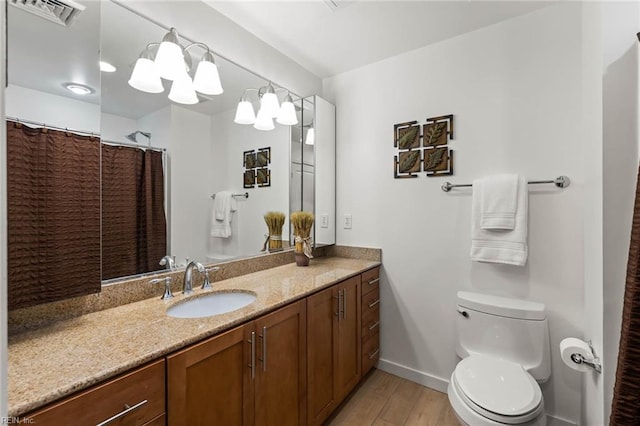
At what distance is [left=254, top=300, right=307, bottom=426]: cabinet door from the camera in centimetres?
122

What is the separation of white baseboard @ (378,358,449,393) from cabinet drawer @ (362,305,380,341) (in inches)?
11.5

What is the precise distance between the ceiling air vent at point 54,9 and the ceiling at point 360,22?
0.77 metres

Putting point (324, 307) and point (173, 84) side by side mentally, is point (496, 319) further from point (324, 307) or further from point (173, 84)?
point (173, 84)

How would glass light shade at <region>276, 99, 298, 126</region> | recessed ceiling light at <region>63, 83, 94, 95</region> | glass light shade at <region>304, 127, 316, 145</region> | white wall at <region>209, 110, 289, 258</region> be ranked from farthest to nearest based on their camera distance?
glass light shade at <region>304, 127, 316, 145</region> → glass light shade at <region>276, 99, 298, 126</region> → white wall at <region>209, 110, 289, 258</region> → recessed ceiling light at <region>63, 83, 94, 95</region>

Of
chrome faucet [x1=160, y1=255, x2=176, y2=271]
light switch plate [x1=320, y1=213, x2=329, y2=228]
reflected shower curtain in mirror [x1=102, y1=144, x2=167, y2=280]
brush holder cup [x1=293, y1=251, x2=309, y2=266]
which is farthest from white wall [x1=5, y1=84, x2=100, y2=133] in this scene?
light switch plate [x1=320, y1=213, x2=329, y2=228]

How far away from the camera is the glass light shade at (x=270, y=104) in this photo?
6.66 feet

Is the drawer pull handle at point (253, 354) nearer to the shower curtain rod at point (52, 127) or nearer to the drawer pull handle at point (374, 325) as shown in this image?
the shower curtain rod at point (52, 127)

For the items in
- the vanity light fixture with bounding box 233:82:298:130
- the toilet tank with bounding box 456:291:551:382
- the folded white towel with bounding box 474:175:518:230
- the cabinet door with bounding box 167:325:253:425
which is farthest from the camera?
the vanity light fixture with bounding box 233:82:298:130

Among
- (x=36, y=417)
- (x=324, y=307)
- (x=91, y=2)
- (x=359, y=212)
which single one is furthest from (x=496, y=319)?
(x=91, y=2)

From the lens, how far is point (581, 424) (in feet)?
5.14

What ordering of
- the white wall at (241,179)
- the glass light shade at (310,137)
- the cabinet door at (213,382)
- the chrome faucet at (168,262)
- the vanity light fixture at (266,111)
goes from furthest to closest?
1. the glass light shade at (310,137)
2. the vanity light fixture at (266,111)
3. the white wall at (241,179)
4. the chrome faucet at (168,262)
5. the cabinet door at (213,382)

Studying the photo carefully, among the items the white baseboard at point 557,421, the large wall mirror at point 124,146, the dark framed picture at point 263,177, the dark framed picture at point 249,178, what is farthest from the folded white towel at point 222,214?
the white baseboard at point 557,421

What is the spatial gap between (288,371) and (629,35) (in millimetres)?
1719

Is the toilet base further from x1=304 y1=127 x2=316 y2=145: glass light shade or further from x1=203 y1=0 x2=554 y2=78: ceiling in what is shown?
x1=203 y1=0 x2=554 y2=78: ceiling
